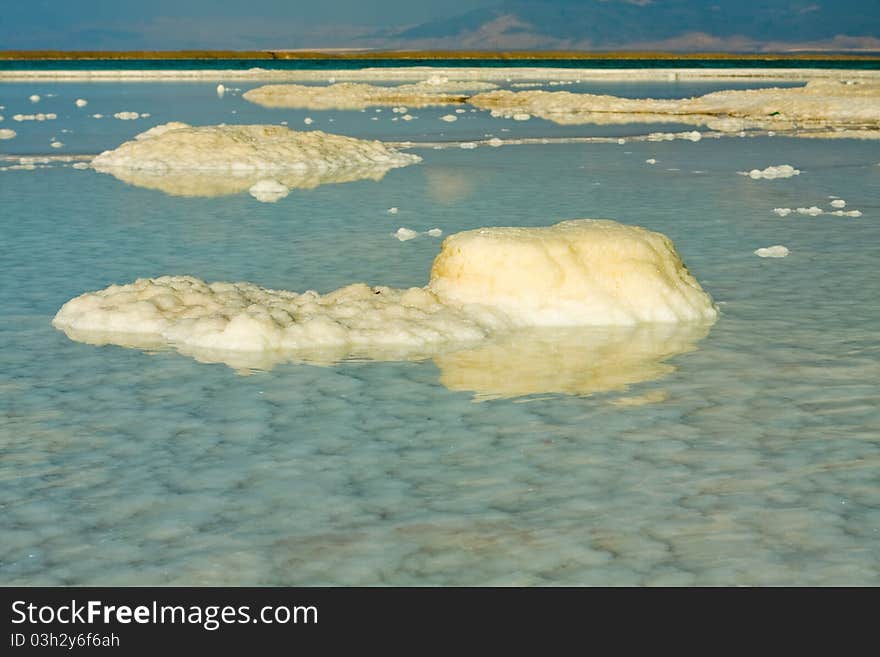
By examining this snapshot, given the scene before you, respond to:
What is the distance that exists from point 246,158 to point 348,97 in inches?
961

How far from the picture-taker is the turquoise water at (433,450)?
4527 millimetres

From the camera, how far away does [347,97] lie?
4262 centimetres

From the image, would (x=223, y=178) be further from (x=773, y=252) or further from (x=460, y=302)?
(x=460, y=302)

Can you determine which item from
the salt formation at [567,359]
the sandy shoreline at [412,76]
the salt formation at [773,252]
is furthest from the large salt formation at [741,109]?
the sandy shoreline at [412,76]

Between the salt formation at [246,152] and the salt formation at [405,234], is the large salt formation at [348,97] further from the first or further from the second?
the salt formation at [405,234]

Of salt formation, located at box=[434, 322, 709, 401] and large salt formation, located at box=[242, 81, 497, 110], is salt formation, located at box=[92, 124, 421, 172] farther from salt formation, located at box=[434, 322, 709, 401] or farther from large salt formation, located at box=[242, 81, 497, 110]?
large salt formation, located at box=[242, 81, 497, 110]

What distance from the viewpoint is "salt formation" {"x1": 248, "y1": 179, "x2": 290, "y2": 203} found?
15.1m

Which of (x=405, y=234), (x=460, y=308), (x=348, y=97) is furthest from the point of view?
(x=348, y=97)

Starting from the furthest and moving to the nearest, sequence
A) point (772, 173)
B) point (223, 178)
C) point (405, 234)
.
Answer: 1. point (223, 178)
2. point (772, 173)
3. point (405, 234)

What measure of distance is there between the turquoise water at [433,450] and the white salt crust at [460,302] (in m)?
0.37

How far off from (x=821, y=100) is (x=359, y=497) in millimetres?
29746

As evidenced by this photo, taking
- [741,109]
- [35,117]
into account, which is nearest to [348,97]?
[35,117]

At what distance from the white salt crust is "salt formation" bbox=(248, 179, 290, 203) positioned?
21.0ft
